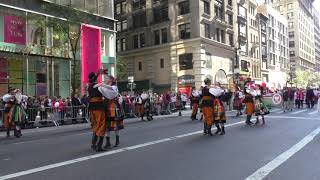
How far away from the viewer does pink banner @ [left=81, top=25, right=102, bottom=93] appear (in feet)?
119

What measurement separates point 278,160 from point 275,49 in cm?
8640

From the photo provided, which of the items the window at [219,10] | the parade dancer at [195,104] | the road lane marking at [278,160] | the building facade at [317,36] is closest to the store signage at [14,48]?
the parade dancer at [195,104]

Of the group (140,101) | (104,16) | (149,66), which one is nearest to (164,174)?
(140,101)

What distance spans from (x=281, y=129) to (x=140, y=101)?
11.6 metres

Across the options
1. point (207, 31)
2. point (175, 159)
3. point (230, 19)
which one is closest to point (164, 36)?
point (207, 31)

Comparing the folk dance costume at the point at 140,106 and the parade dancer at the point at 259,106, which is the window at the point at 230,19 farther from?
the parade dancer at the point at 259,106

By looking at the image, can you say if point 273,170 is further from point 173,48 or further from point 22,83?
point 173,48

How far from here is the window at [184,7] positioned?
182ft

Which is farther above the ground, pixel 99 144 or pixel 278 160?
pixel 99 144

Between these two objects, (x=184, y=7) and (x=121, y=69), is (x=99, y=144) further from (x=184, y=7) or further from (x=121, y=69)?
(x=184, y=7)

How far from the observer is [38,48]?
105 ft

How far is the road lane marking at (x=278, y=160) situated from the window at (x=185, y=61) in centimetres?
4127

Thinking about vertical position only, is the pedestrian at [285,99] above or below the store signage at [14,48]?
below

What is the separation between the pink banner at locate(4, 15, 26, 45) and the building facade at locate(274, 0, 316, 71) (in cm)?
9690
